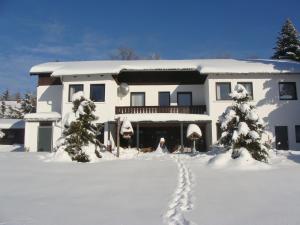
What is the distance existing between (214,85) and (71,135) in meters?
11.3

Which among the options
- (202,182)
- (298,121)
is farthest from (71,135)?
(298,121)

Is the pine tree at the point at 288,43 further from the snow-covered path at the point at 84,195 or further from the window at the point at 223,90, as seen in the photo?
the snow-covered path at the point at 84,195

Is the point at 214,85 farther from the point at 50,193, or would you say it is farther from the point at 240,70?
the point at 50,193

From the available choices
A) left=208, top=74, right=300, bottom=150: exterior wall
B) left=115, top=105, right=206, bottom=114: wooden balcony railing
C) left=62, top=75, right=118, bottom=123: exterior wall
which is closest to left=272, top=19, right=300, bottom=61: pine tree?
left=208, top=74, right=300, bottom=150: exterior wall

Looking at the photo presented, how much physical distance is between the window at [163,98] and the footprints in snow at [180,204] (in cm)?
1532

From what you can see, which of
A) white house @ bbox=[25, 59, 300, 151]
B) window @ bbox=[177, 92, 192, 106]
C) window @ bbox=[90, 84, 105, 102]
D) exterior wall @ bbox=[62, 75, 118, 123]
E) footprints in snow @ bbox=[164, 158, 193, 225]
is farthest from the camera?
window @ bbox=[177, 92, 192, 106]

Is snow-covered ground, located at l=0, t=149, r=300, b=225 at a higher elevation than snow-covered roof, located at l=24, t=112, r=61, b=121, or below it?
below

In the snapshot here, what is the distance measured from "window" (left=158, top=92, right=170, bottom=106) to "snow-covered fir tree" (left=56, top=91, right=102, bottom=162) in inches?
368

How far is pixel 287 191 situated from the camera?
767 centimetres

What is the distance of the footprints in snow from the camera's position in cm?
524

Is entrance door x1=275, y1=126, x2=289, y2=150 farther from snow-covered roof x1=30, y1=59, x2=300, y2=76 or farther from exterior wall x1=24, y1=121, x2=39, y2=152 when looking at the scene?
exterior wall x1=24, y1=121, x2=39, y2=152

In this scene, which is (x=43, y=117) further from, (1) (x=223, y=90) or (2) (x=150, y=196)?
(2) (x=150, y=196)

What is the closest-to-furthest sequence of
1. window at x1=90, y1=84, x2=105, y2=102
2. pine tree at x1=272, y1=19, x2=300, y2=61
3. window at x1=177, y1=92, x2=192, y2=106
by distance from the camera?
window at x1=90, y1=84, x2=105, y2=102
window at x1=177, y1=92, x2=192, y2=106
pine tree at x1=272, y1=19, x2=300, y2=61

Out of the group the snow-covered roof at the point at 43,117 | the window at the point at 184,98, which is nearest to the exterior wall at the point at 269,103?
the window at the point at 184,98
